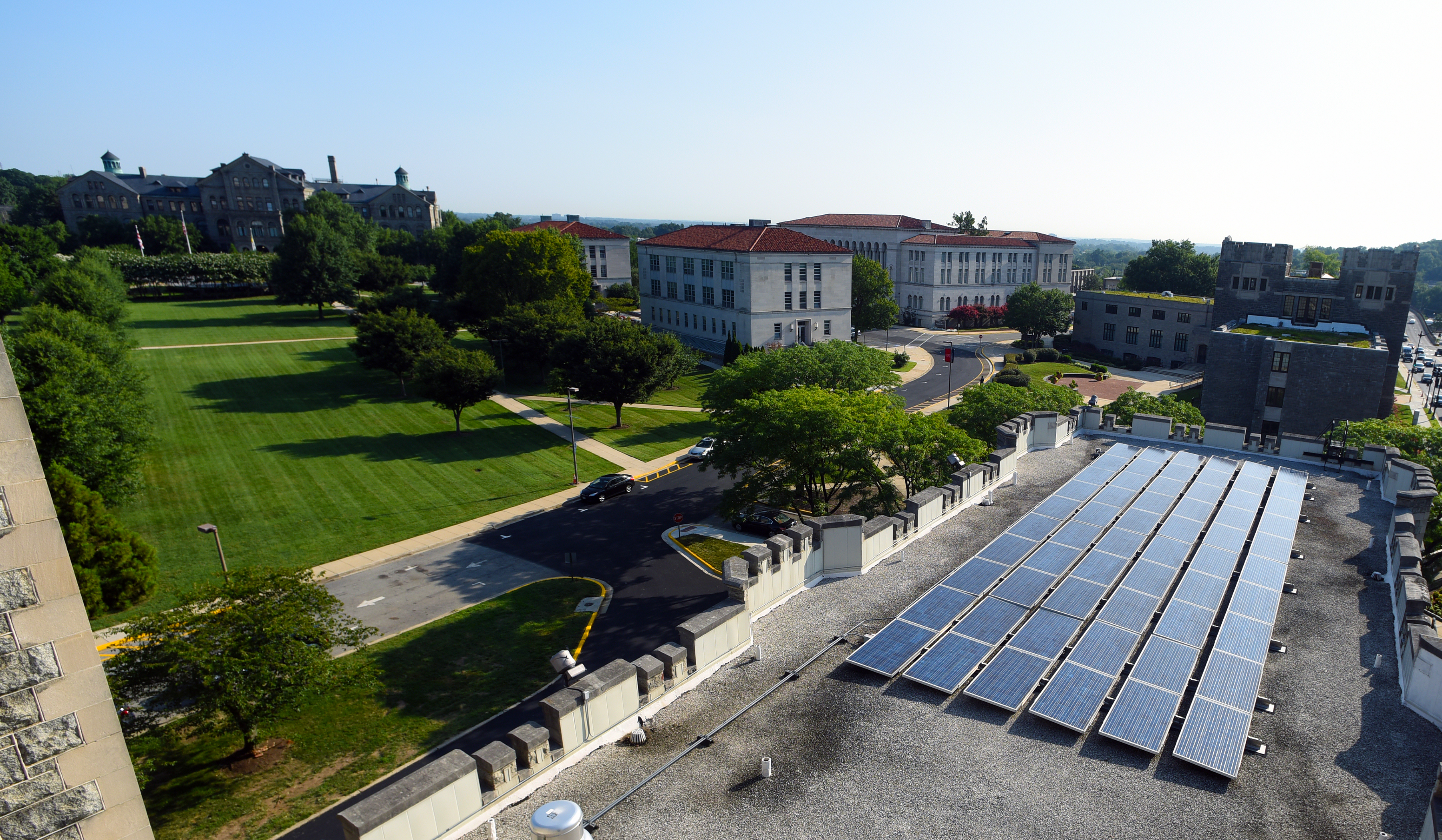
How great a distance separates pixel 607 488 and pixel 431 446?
21723 millimetres

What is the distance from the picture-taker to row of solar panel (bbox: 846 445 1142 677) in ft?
55.5

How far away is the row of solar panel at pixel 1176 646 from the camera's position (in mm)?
14109

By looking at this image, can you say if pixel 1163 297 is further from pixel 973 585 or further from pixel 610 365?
pixel 973 585

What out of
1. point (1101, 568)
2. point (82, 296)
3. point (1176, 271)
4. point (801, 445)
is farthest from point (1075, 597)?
point (1176, 271)

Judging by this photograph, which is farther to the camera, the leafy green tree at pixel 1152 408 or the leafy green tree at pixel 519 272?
the leafy green tree at pixel 519 272

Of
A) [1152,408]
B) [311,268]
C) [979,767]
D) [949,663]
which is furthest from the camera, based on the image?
[311,268]

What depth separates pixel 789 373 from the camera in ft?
173

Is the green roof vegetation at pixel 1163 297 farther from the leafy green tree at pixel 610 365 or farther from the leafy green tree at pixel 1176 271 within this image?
the leafy green tree at pixel 610 365

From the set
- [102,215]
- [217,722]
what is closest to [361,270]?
[102,215]

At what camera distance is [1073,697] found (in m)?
15.0

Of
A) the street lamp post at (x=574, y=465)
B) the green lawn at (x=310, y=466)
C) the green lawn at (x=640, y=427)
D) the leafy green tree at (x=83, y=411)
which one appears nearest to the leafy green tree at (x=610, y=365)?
the green lawn at (x=640, y=427)

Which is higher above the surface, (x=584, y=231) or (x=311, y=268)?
(x=584, y=231)

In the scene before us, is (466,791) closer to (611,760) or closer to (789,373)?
(611,760)

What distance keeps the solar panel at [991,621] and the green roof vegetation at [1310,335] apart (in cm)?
6288
